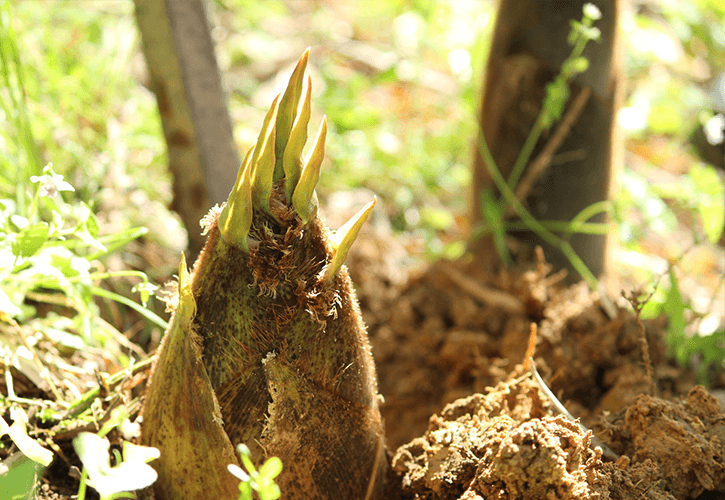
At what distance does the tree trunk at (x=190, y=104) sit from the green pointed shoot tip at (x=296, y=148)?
688 millimetres

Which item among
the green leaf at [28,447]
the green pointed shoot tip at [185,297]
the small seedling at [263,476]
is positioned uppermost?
the green pointed shoot tip at [185,297]

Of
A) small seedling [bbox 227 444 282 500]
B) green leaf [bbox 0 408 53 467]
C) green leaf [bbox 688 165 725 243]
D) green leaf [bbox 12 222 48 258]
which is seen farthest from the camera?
green leaf [bbox 688 165 725 243]

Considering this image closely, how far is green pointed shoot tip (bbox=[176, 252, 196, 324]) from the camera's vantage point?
2.28 ft

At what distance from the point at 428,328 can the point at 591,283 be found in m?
0.45

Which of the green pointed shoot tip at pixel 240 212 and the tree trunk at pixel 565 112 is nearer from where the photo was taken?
the green pointed shoot tip at pixel 240 212

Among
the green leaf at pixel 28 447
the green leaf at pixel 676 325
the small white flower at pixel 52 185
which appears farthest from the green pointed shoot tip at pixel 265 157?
the green leaf at pixel 676 325

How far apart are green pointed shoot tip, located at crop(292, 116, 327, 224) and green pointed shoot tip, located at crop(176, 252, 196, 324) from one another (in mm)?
157

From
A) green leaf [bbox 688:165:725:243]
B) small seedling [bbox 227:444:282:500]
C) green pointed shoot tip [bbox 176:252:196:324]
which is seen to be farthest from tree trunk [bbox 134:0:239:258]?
green leaf [bbox 688:165:725:243]

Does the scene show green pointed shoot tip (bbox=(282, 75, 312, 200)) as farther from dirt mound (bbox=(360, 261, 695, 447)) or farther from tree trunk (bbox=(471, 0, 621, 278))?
tree trunk (bbox=(471, 0, 621, 278))

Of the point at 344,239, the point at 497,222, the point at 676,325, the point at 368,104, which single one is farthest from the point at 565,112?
the point at 368,104

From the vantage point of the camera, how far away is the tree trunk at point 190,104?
1.25 metres

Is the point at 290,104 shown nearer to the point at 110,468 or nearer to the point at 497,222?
the point at 110,468

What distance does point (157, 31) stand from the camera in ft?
4.08

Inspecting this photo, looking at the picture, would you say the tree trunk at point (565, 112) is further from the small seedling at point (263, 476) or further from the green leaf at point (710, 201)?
the small seedling at point (263, 476)
